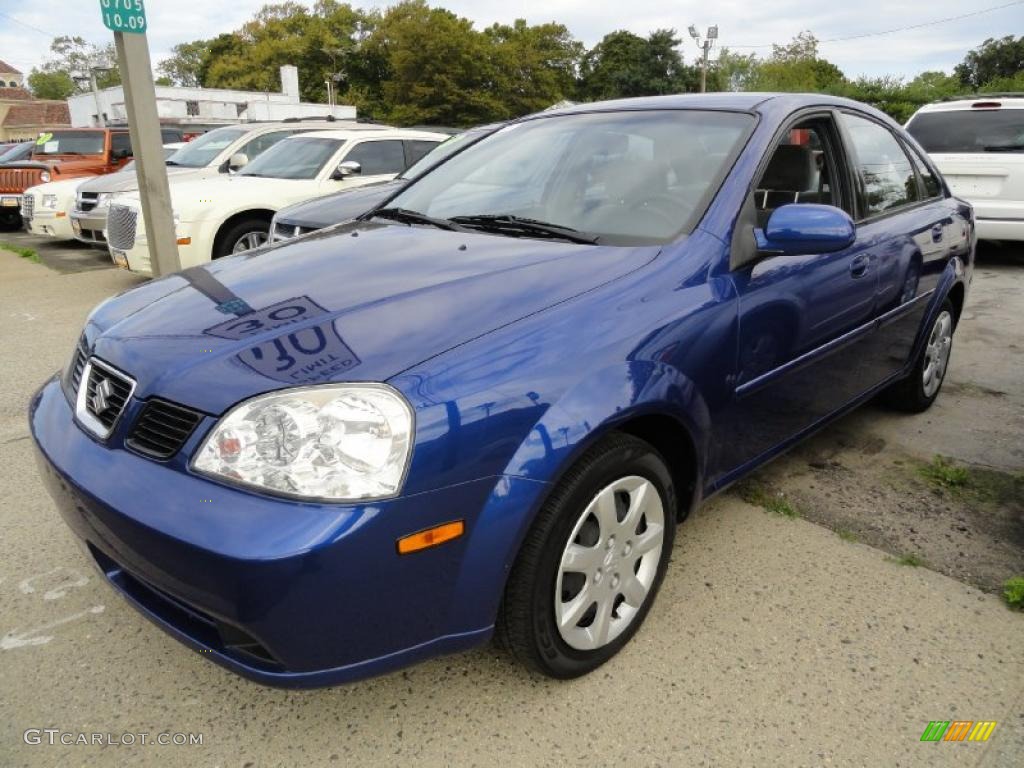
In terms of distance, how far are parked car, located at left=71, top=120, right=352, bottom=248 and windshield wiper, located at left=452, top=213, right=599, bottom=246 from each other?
6.14m

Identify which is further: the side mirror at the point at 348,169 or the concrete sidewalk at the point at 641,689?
the side mirror at the point at 348,169

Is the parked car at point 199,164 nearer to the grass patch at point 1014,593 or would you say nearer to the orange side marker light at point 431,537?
the orange side marker light at point 431,537

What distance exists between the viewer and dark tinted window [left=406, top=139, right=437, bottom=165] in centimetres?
825

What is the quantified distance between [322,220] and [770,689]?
4603 mm

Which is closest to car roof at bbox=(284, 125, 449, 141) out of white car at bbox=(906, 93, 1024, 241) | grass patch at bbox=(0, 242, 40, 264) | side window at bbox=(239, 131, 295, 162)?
side window at bbox=(239, 131, 295, 162)

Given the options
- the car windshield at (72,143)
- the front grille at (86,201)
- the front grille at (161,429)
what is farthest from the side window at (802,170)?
the car windshield at (72,143)

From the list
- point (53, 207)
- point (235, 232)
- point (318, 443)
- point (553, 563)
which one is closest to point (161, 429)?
point (318, 443)

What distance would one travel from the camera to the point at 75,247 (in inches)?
431

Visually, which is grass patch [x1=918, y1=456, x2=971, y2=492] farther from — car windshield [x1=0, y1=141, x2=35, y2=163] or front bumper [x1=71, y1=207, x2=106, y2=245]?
car windshield [x1=0, y1=141, x2=35, y2=163]

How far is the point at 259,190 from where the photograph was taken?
7.07m

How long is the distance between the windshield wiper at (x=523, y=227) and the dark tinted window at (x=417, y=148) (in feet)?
19.0

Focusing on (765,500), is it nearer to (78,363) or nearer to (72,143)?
(78,363)

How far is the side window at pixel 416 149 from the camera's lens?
8234 mm

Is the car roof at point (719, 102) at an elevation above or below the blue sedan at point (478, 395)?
above
